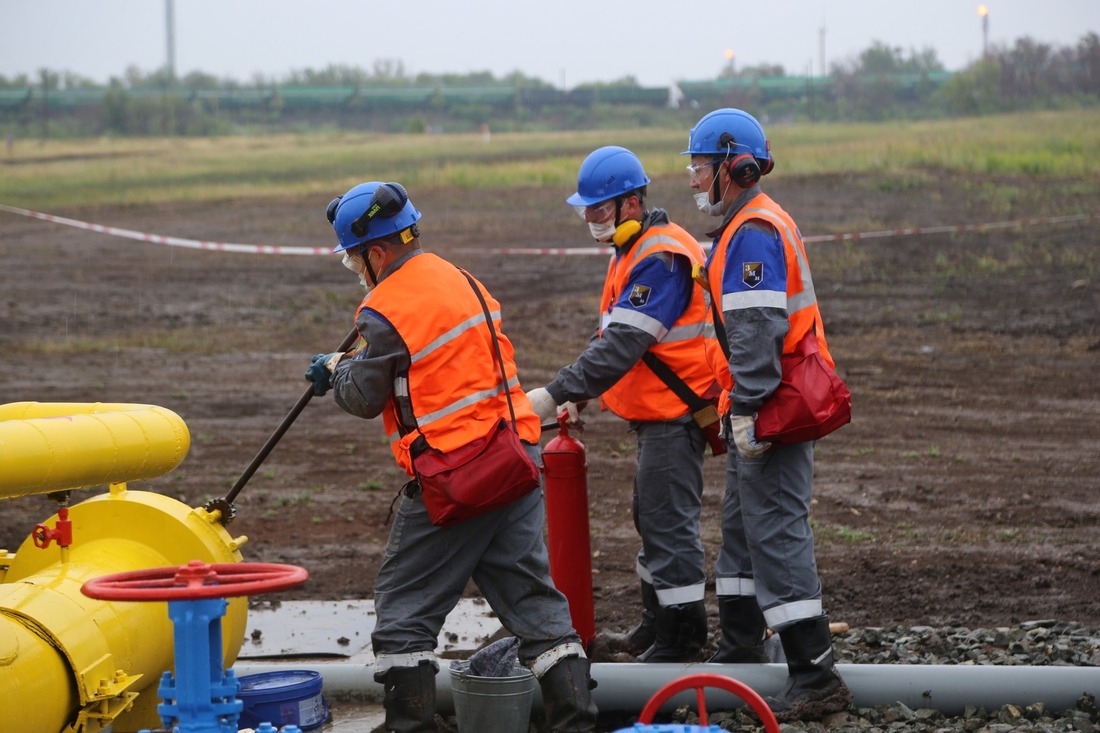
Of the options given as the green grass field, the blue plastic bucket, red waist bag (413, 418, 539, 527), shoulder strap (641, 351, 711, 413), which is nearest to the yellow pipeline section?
the blue plastic bucket

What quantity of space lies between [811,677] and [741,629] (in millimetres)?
536

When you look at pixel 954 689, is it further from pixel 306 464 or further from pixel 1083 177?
pixel 1083 177

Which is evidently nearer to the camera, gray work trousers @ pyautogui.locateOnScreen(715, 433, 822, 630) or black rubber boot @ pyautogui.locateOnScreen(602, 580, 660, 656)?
gray work trousers @ pyautogui.locateOnScreen(715, 433, 822, 630)

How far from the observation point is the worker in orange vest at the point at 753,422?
16.4ft

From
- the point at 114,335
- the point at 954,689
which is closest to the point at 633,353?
the point at 954,689

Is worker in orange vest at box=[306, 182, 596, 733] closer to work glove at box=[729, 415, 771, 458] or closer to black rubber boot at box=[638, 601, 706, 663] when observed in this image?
work glove at box=[729, 415, 771, 458]

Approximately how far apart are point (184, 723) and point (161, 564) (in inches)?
62.9

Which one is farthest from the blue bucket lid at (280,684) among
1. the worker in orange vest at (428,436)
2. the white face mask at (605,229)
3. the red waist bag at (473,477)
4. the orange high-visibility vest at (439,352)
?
the white face mask at (605,229)

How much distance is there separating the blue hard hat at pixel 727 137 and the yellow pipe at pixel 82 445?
2.27 meters

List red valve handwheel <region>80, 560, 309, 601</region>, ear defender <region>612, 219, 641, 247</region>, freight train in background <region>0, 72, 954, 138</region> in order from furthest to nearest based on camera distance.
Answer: freight train in background <region>0, 72, 954, 138</region> < ear defender <region>612, 219, 641, 247</region> < red valve handwheel <region>80, 560, 309, 601</region>

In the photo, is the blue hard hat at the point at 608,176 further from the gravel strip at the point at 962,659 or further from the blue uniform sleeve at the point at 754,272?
the gravel strip at the point at 962,659

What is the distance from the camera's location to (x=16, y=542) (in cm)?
828

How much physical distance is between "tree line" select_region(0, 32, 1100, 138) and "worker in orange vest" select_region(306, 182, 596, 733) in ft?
132

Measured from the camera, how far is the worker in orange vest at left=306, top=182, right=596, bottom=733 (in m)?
4.77
